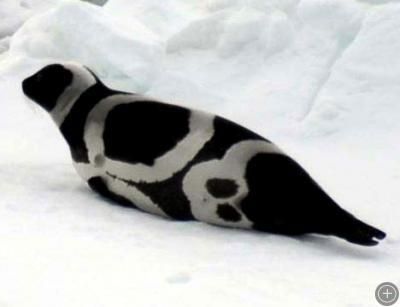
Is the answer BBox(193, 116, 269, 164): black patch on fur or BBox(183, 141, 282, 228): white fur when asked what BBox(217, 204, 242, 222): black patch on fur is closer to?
BBox(183, 141, 282, 228): white fur

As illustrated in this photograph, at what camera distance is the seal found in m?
2.52

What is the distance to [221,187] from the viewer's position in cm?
255

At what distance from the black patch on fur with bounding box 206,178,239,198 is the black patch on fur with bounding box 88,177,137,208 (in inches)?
11.3

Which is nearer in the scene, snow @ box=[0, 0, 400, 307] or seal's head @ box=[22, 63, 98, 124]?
snow @ box=[0, 0, 400, 307]

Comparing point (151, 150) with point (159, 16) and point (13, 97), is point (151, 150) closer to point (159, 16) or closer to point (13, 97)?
point (13, 97)

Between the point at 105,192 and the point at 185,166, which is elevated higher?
the point at 185,166

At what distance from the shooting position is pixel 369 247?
2533 millimetres

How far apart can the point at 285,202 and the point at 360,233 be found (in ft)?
0.72

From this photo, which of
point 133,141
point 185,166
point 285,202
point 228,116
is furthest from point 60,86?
point 228,116

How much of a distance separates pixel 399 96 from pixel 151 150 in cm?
137

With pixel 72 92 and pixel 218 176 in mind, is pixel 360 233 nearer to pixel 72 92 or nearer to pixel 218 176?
pixel 218 176

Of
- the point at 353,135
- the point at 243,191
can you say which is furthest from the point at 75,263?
the point at 353,135

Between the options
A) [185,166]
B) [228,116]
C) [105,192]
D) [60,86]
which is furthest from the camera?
[228,116]

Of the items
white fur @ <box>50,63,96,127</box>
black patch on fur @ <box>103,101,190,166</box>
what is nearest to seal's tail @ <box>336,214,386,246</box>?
black patch on fur @ <box>103,101,190,166</box>
